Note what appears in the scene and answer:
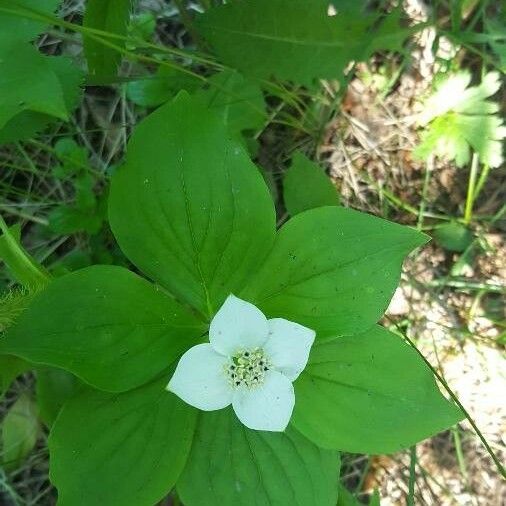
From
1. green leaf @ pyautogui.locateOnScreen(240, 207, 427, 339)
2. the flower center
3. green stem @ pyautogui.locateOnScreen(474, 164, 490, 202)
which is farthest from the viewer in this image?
green stem @ pyautogui.locateOnScreen(474, 164, 490, 202)

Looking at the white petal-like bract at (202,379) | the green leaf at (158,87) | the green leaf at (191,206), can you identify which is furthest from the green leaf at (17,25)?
the white petal-like bract at (202,379)

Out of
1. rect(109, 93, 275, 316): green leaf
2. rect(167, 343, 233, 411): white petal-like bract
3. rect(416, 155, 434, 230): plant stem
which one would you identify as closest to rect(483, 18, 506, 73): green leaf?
rect(416, 155, 434, 230): plant stem

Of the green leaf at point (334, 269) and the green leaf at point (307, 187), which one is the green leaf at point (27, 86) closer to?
the green leaf at point (334, 269)

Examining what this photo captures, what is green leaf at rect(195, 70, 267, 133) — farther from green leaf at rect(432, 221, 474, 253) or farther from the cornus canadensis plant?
green leaf at rect(432, 221, 474, 253)

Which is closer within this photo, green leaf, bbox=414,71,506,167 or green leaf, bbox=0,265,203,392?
green leaf, bbox=0,265,203,392

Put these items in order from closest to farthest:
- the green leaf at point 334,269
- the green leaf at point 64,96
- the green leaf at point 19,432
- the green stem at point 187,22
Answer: the green leaf at point 334,269
the green leaf at point 64,96
the green stem at point 187,22
the green leaf at point 19,432

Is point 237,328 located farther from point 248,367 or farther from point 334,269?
point 334,269

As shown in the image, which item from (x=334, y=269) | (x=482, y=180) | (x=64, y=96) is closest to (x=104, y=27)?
(x=64, y=96)
